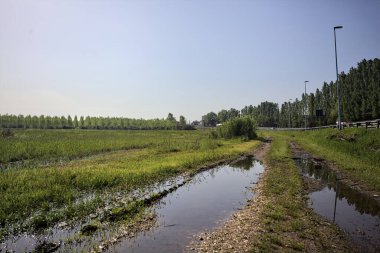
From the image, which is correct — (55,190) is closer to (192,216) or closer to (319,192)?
(192,216)

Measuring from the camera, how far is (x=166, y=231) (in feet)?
42.1

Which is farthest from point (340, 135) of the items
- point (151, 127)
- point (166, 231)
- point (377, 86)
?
point (151, 127)

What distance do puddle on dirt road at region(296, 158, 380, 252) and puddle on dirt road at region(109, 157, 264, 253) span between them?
445 cm

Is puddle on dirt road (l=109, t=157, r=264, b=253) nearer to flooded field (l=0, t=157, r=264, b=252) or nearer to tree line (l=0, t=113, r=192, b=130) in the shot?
flooded field (l=0, t=157, r=264, b=252)

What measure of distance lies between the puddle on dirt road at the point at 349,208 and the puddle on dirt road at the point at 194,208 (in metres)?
4.45

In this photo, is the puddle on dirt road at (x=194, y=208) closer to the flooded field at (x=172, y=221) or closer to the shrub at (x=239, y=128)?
the flooded field at (x=172, y=221)

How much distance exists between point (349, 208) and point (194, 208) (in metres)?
8.46

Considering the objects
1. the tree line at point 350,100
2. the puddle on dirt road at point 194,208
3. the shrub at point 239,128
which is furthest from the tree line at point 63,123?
the puddle on dirt road at point 194,208

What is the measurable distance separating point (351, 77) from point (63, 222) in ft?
438

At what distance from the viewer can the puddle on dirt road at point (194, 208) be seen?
11.5 meters

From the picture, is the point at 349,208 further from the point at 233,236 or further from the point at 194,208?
the point at 194,208

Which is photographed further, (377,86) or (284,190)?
(377,86)

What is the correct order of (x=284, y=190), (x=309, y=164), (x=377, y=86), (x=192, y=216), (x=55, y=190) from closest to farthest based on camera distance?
(x=192, y=216) → (x=55, y=190) → (x=284, y=190) → (x=309, y=164) → (x=377, y=86)

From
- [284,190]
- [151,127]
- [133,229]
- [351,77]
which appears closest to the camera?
[133,229]
